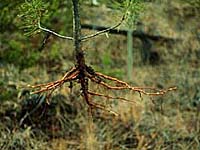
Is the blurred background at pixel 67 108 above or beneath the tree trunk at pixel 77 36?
beneath

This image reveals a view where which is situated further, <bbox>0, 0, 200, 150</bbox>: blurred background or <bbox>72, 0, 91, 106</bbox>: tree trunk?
<bbox>0, 0, 200, 150</bbox>: blurred background

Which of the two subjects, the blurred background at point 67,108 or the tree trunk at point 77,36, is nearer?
the tree trunk at point 77,36

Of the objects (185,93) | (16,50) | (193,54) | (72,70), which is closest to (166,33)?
(193,54)

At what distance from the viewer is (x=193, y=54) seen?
21.4ft

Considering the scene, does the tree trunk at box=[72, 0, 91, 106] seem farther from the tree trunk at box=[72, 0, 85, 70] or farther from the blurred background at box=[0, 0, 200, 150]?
the blurred background at box=[0, 0, 200, 150]

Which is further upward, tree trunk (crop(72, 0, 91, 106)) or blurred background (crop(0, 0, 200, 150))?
tree trunk (crop(72, 0, 91, 106))

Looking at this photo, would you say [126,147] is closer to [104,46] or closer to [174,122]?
[174,122]

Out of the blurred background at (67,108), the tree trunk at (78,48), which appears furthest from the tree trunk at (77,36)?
the blurred background at (67,108)

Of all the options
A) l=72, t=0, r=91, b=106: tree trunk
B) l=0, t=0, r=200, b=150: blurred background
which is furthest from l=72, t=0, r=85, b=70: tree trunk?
l=0, t=0, r=200, b=150: blurred background

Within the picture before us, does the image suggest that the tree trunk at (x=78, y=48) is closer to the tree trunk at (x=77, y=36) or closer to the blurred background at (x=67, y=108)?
the tree trunk at (x=77, y=36)

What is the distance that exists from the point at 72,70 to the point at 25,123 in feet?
6.69

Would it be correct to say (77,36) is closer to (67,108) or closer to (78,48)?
(78,48)

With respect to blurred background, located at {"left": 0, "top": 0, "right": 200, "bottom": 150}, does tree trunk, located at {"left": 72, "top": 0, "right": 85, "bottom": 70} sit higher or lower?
higher

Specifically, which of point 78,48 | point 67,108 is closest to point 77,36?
point 78,48
